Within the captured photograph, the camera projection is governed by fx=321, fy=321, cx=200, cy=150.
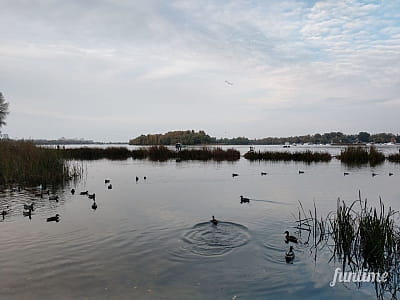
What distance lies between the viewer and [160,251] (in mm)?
8164

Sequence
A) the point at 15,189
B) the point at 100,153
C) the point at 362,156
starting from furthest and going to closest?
1. the point at 100,153
2. the point at 362,156
3. the point at 15,189

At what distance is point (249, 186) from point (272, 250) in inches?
464

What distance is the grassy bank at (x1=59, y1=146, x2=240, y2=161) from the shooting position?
152 ft

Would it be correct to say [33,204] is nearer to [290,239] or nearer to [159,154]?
[290,239]

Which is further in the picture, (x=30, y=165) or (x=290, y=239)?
(x=30, y=165)

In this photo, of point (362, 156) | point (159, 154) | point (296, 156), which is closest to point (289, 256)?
point (362, 156)

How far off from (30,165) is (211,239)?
15162 millimetres

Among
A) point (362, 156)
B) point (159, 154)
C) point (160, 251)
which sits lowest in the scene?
point (160, 251)

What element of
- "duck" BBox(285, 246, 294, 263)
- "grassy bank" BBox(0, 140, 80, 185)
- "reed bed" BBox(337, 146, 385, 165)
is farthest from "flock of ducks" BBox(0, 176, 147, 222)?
"reed bed" BBox(337, 146, 385, 165)

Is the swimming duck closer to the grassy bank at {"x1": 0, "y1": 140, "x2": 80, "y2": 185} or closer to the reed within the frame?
the grassy bank at {"x1": 0, "y1": 140, "x2": 80, "y2": 185}

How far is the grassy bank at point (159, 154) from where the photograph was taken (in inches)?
1823

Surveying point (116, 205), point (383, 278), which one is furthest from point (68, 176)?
point (383, 278)

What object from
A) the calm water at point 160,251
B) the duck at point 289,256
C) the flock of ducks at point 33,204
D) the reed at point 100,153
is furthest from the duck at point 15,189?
the reed at point 100,153

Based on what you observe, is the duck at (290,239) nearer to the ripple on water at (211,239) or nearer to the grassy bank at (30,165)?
the ripple on water at (211,239)
